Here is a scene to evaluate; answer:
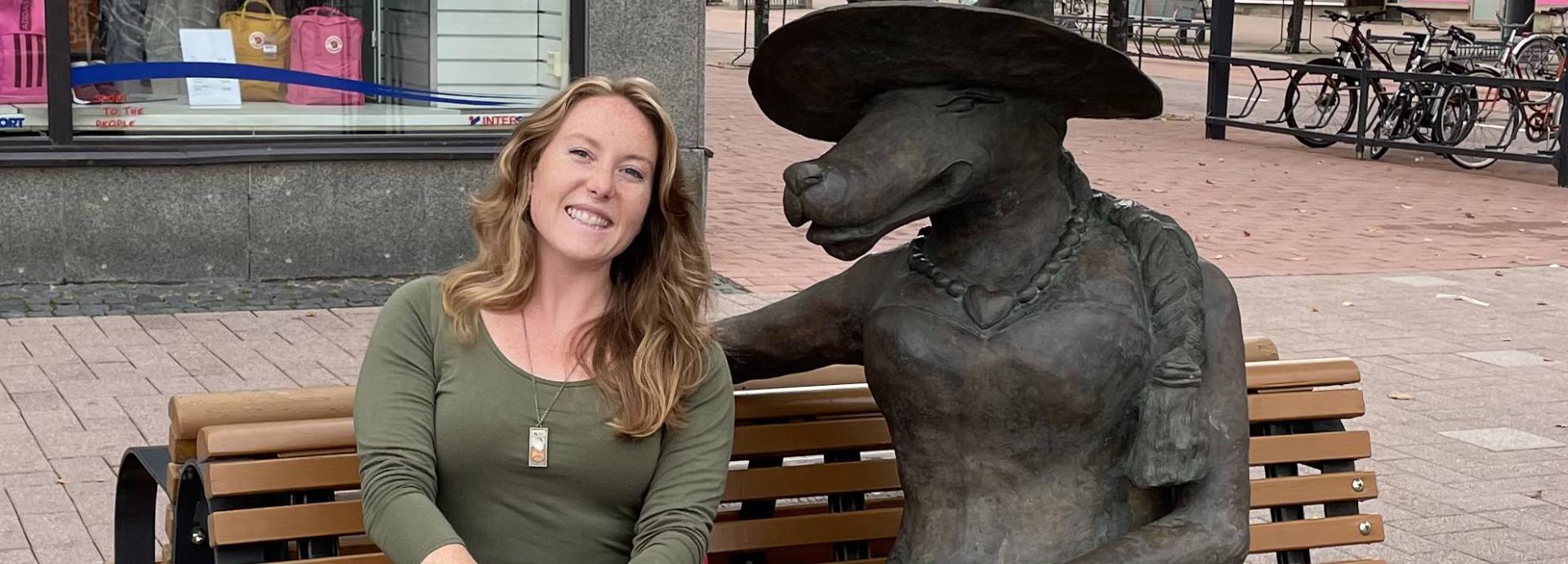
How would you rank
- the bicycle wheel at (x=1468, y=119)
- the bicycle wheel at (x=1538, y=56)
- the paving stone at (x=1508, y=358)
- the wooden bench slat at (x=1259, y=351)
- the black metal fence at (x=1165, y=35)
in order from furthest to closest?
1. the black metal fence at (x=1165, y=35)
2. the bicycle wheel at (x=1538, y=56)
3. the bicycle wheel at (x=1468, y=119)
4. the paving stone at (x=1508, y=358)
5. the wooden bench slat at (x=1259, y=351)

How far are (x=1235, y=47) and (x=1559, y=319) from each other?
21.5 metres

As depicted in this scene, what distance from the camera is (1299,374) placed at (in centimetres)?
372

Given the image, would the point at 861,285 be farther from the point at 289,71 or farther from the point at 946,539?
the point at 289,71

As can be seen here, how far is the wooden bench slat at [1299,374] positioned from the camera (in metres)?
3.68

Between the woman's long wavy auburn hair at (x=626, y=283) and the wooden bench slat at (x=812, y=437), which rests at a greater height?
the woman's long wavy auburn hair at (x=626, y=283)

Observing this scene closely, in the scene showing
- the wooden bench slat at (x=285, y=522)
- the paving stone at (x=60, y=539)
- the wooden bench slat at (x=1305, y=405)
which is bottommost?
the paving stone at (x=60, y=539)

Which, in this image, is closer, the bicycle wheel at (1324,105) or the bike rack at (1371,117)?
the bike rack at (1371,117)

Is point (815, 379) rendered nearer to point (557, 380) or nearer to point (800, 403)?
point (800, 403)

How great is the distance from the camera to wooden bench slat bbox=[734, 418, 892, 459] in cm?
337

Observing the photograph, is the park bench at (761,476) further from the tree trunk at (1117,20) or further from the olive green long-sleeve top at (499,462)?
the tree trunk at (1117,20)

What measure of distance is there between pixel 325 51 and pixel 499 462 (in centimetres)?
682

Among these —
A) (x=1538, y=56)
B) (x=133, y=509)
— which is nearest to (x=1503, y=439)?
(x=133, y=509)

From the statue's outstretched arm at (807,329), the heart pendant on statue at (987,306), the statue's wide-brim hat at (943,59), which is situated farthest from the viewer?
the statue's outstretched arm at (807,329)

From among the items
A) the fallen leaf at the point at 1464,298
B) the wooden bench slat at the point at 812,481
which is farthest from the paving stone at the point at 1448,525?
the fallen leaf at the point at 1464,298
